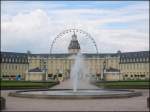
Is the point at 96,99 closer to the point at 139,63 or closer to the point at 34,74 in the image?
the point at 34,74

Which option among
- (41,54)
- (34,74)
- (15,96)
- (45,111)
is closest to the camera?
(45,111)

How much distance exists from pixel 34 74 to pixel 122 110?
65642mm

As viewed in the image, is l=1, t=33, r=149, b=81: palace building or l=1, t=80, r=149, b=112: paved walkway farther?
l=1, t=33, r=149, b=81: palace building

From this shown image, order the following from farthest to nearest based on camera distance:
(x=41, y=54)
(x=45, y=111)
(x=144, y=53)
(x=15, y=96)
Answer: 1. (x=41, y=54)
2. (x=144, y=53)
3. (x=15, y=96)
4. (x=45, y=111)

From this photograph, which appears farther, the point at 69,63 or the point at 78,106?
the point at 69,63

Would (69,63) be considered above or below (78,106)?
above

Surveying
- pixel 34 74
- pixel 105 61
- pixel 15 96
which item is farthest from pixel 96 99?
pixel 105 61

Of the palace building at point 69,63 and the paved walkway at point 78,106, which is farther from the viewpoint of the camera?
the palace building at point 69,63

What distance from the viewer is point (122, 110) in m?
15.9

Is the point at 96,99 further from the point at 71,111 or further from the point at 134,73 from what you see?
the point at 134,73

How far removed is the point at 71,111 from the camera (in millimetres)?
15641

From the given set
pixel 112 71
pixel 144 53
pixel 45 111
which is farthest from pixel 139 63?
pixel 45 111

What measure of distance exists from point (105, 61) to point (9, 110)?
121153 mm

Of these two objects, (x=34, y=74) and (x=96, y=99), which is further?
(x=34, y=74)
